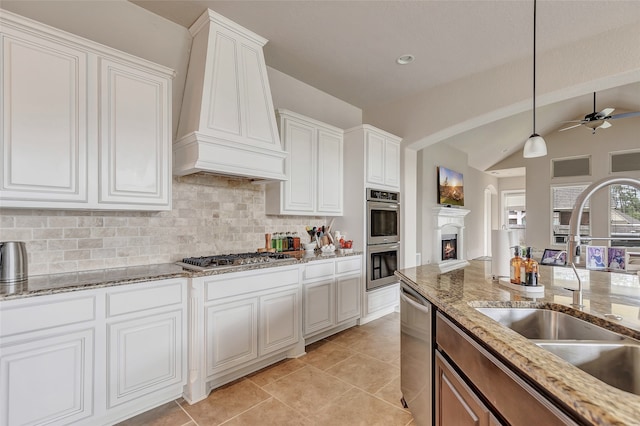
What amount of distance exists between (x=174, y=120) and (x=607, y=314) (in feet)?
10.4

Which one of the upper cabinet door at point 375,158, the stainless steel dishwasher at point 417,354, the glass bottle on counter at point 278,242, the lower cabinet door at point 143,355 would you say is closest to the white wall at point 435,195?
the upper cabinet door at point 375,158

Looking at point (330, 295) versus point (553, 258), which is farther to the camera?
point (330, 295)

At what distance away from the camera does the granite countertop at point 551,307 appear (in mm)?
621

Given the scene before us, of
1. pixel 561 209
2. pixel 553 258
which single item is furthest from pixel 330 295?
pixel 561 209

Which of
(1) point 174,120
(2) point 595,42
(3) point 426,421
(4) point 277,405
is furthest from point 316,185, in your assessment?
(2) point 595,42

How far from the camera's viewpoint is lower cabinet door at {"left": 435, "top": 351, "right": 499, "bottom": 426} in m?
1.05

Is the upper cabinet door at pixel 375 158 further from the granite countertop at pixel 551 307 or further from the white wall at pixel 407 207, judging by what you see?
the granite countertop at pixel 551 307

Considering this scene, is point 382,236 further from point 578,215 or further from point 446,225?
point 446,225

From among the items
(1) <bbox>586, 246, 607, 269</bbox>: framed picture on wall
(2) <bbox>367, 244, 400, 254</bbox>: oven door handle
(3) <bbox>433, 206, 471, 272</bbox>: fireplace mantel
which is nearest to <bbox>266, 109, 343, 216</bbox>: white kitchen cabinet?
(2) <bbox>367, 244, 400, 254</bbox>: oven door handle

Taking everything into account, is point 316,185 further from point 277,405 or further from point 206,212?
point 277,405

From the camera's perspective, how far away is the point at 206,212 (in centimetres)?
291

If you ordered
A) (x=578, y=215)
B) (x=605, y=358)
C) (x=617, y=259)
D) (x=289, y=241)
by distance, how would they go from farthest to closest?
(x=289, y=241) → (x=617, y=259) → (x=578, y=215) → (x=605, y=358)

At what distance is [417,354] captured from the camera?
1721 millimetres

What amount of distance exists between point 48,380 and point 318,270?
2.13m
